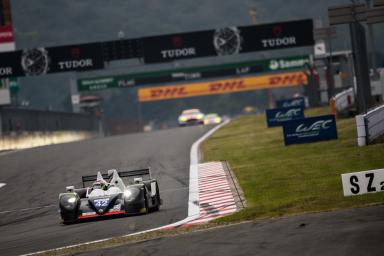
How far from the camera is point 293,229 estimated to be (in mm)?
11422

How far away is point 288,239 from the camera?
10602 millimetres

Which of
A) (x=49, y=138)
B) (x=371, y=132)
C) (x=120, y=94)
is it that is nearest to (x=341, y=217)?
(x=371, y=132)

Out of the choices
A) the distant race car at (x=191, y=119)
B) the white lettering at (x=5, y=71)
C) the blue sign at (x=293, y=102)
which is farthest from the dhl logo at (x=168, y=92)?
the white lettering at (x=5, y=71)

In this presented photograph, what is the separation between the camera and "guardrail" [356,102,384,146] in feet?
83.1

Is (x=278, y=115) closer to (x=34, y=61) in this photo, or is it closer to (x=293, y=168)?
(x=34, y=61)

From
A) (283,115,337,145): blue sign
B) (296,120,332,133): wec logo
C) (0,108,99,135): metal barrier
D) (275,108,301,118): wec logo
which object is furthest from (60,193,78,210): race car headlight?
(0,108,99,135): metal barrier

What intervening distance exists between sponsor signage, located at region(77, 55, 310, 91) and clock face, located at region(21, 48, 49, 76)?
27.9 m

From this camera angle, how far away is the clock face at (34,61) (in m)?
49.2

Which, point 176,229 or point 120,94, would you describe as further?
point 120,94

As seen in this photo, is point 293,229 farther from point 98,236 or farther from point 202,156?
point 202,156

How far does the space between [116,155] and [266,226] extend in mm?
22541

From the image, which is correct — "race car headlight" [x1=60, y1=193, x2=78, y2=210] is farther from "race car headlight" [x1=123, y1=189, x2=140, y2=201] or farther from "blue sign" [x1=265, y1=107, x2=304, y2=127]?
"blue sign" [x1=265, y1=107, x2=304, y2=127]

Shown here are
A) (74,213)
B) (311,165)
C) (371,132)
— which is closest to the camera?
(74,213)

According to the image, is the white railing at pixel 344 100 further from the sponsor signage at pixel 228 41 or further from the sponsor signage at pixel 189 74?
the sponsor signage at pixel 189 74
